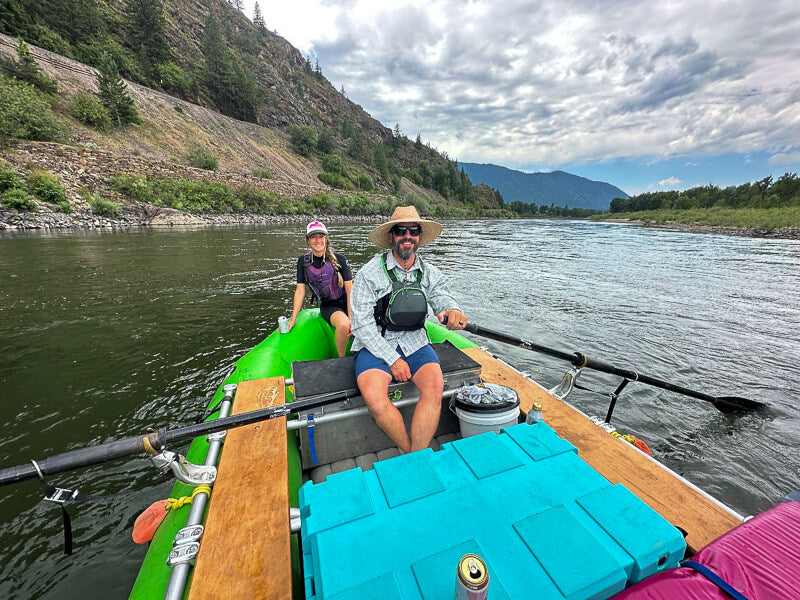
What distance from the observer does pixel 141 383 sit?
14.7 ft

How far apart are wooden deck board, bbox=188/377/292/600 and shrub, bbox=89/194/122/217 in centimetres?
2836

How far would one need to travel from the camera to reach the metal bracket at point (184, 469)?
1710mm

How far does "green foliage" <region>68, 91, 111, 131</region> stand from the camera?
31250mm

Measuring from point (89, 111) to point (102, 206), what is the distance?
61.2ft

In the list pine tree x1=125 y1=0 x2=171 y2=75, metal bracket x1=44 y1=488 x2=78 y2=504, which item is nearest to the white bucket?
metal bracket x1=44 y1=488 x2=78 y2=504

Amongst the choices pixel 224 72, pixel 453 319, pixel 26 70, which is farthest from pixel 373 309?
pixel 224 72

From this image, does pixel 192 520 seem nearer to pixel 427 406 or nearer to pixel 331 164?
pixel 427 406

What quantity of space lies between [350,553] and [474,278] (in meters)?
11.7

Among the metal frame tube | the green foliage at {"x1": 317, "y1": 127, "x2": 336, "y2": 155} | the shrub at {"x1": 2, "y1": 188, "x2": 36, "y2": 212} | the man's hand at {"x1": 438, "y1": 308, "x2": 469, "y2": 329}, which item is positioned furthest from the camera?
the green foliage at {"x1": 317, "y1": 127, "x2": 336, "y2": 155}

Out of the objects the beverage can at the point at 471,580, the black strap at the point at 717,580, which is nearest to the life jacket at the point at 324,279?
the beverage can at the point at 471,580

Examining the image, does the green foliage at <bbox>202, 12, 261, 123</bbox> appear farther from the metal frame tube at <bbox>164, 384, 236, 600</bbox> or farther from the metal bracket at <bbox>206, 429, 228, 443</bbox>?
the metal frame tube at <bbox>164, 384, 236, 600</bbox>

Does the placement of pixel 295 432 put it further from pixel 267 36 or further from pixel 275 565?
pixel 267 36

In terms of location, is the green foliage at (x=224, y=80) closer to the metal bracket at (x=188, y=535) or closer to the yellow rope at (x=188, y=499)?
the yellow rope at (x=188, y=499)

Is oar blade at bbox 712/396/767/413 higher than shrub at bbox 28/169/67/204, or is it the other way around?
shrub at bbox 28/169/67/204
